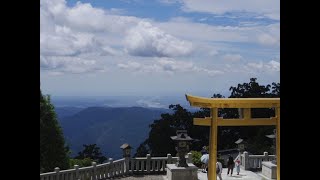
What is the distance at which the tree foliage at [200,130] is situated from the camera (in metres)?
24.4

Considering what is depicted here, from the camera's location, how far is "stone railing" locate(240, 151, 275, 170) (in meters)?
18.9

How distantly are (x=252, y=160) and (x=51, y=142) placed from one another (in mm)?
8879

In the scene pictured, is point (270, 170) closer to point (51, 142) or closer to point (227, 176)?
point (227, 176)

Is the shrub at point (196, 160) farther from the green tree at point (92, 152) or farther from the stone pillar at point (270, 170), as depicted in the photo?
the green tree at point (92, 152)

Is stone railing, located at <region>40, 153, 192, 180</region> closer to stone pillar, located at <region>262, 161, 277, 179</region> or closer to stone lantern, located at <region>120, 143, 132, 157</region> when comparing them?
stone lantern, located at <region>120, 143, 132, 157</region>

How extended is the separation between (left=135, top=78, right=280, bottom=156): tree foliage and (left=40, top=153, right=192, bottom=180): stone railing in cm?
513

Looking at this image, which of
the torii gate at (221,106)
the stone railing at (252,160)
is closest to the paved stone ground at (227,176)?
the stone railing at (252,160)

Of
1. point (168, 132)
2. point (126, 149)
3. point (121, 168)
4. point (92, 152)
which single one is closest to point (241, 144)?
point (126, 149)

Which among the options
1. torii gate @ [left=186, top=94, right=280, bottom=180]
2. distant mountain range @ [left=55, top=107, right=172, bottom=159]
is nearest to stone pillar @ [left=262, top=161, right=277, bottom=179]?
torii gate @ [left=186, top=94, right=280, bottom=180]
